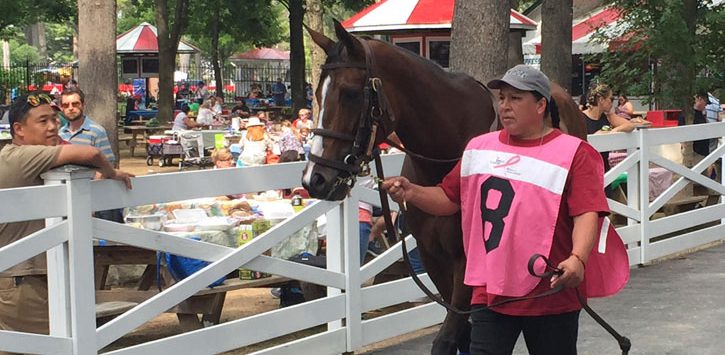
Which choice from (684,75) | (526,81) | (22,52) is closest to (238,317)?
(526,81)

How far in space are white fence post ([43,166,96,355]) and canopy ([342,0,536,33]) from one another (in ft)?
49.7

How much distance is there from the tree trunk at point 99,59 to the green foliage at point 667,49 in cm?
729

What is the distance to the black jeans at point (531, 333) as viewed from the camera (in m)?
4.24

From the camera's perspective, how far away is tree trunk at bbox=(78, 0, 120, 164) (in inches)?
480

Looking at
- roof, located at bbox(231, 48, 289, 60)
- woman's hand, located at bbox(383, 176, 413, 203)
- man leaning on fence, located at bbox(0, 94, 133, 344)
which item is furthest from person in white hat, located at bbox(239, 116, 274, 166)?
roof, located at bbox(231, 48, 289, 60)

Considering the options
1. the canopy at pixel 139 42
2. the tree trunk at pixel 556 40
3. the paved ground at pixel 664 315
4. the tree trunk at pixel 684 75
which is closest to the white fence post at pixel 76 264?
the paved ground at pixel 664 315

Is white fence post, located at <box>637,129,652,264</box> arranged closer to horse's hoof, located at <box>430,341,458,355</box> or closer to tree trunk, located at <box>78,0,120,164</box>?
tree trunk, located at <box>78,0,120,164</box>

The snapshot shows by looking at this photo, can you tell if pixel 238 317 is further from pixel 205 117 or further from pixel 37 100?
pixel 205 117

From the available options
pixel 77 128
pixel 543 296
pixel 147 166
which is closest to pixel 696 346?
pixel 543 296

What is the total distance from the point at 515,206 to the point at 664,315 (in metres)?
5.05

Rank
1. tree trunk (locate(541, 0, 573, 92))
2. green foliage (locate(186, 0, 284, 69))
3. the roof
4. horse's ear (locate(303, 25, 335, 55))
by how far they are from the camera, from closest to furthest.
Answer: horse's ear (locate(303, 25, 335, 55)), tree trunk (locate(541, 0, 573, 92)), green foliage (locate(186, 0, 284, 69)), the roof

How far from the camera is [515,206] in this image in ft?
13.5

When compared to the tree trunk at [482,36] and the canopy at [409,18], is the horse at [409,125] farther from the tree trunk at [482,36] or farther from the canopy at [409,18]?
the canopy at [409,18]

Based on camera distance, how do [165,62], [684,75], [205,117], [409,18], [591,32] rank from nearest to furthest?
[684,75]
[591,32]
[409,18]
[205,117]
[165,62]
